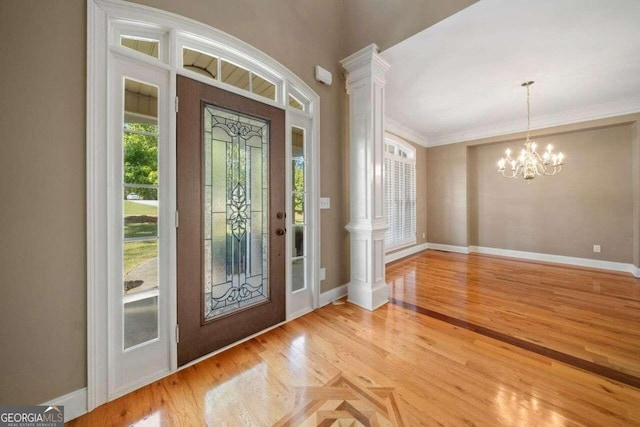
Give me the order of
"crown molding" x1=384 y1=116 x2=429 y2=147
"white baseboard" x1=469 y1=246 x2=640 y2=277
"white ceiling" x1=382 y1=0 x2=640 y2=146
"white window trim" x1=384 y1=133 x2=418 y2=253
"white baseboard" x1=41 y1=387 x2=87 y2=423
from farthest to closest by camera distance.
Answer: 1. "white window trim" x1=384 y1=133 x2=418 y2=253
2. "crown molding" x1=384 y1=116 x2=429 y2=147
3. "white baseboard" x1=469 y1=246 x2=640 y2=277
4. "white ceiling" x1=382 y1=0 x2=640 y2=146
5. "white baseboard" x1=41 y1=387 x2=87 y2=423

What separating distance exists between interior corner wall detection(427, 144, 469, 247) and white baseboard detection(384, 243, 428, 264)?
1.38 ft

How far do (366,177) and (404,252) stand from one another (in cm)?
330

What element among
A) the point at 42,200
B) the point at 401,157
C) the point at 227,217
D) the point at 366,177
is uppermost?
→ the point at 401,157

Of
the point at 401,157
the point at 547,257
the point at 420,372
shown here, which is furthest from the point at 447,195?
Answer: the point at 420,372

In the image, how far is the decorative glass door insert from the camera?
195cm

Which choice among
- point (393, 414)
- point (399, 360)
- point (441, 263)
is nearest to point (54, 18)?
point (393, 414)

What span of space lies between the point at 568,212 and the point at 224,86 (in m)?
6.44

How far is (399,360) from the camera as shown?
1.87 meters

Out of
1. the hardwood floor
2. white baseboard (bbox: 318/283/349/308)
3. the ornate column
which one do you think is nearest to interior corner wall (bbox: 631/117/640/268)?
the hardwood floor

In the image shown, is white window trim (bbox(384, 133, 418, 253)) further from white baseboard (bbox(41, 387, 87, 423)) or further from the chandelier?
white baseboard (bbox(41, 387, 87, 423))

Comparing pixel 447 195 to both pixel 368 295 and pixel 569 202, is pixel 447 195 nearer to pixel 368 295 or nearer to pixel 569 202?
pixel 569 202

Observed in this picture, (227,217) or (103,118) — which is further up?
(103,118)

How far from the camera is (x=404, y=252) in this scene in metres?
5.49

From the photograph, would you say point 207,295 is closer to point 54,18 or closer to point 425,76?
point 54,18
